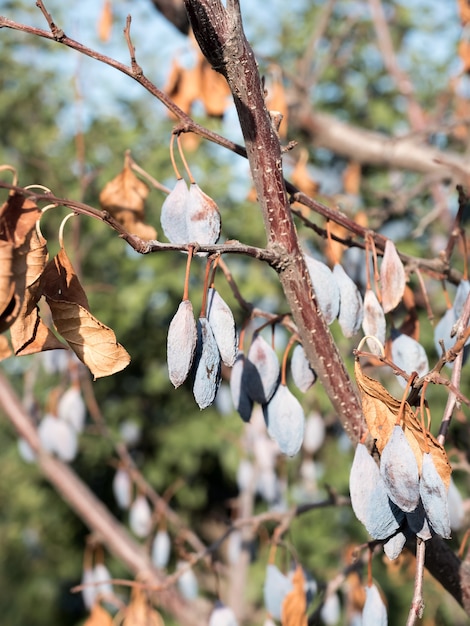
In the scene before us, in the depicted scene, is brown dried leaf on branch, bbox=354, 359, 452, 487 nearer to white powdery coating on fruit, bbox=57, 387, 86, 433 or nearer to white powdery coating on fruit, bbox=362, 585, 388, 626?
white powdery coating on fruit, bbox=362, 585, 388, 626

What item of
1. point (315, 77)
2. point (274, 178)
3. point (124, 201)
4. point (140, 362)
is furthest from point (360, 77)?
point (274, 178)

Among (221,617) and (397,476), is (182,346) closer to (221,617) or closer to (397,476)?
(397,476)

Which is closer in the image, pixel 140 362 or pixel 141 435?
pixel 140 362

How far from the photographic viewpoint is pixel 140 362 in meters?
3.04

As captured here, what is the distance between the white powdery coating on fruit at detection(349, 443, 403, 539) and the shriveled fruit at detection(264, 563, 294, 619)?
1.33 feet

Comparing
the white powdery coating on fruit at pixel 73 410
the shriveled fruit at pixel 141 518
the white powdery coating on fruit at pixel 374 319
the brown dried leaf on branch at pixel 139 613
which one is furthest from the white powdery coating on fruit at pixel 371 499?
the shriveled fruit at pixel 141 518

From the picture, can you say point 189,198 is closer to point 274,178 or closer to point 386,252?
point 274,178

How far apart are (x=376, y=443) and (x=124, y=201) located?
0.45 m

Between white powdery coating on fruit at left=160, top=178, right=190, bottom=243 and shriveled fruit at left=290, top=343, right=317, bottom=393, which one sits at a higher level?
white powdery coating on fruit at left=160, top=178, right=190, bottom=243

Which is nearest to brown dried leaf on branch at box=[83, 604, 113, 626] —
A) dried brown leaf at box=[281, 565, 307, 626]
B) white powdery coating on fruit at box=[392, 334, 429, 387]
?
dried brown leaf at box=[281, 565, 307, 626]

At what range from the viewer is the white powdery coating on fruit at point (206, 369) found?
654 millimetres

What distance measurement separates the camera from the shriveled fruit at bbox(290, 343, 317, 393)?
2.60 ft

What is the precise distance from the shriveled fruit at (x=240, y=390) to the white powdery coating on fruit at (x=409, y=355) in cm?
18

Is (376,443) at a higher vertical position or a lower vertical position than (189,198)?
lower
